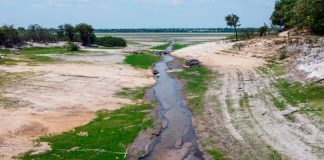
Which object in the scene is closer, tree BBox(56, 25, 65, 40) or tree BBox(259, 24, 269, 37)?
tree BBox(259, 24, 269, 37)

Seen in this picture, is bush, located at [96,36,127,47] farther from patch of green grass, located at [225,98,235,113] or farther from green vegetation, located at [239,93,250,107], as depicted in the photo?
patch of green grass, located at [225,98,235,113]

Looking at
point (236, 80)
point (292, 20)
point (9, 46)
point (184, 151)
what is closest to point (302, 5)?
point (292, 20)

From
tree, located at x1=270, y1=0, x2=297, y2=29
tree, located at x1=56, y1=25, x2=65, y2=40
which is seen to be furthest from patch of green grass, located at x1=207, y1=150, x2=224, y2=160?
tree, located at x1=56, y1=25, x2=65, y2=40

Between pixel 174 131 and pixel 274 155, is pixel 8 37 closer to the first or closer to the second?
pixel 174 131

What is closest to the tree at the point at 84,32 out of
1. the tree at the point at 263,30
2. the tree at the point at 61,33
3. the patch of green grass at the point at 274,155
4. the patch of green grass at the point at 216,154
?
the tree at the point at 61,33

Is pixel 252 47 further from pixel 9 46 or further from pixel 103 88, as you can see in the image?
pixel 9 46

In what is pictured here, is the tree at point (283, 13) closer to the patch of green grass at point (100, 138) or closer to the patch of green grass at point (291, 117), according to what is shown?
the patch of green grass at point (291, 117)
